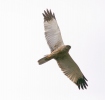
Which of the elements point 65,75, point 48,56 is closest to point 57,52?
point 48,56

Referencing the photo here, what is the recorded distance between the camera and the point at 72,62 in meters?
17.6

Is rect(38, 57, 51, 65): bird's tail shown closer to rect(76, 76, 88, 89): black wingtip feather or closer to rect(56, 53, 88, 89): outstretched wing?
rect(56, 53, 88, 89): outstretched wing

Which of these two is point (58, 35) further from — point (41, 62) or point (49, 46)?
point (41, 62)

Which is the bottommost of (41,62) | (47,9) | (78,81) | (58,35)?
(78,81)

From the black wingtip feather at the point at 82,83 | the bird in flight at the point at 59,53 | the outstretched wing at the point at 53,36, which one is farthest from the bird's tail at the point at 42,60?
the black wingtip feather at the point at 82,83

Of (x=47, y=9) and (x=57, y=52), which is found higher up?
(x=47, y=9)

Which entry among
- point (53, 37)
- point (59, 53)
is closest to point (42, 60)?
point (59, 53)

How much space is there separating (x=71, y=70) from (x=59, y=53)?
1539 mm

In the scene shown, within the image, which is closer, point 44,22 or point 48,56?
point 48,56

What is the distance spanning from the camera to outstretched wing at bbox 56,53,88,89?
17422 millimetres

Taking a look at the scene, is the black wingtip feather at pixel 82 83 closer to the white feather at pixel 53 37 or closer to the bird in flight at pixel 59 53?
the bird in flight at pixel 59 53

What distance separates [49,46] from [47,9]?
2.30m

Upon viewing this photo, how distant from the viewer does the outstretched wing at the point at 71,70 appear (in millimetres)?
17422

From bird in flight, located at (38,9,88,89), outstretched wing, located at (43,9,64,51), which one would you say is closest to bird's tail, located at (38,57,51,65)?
bird in flight, located at (38,9,88,89)
